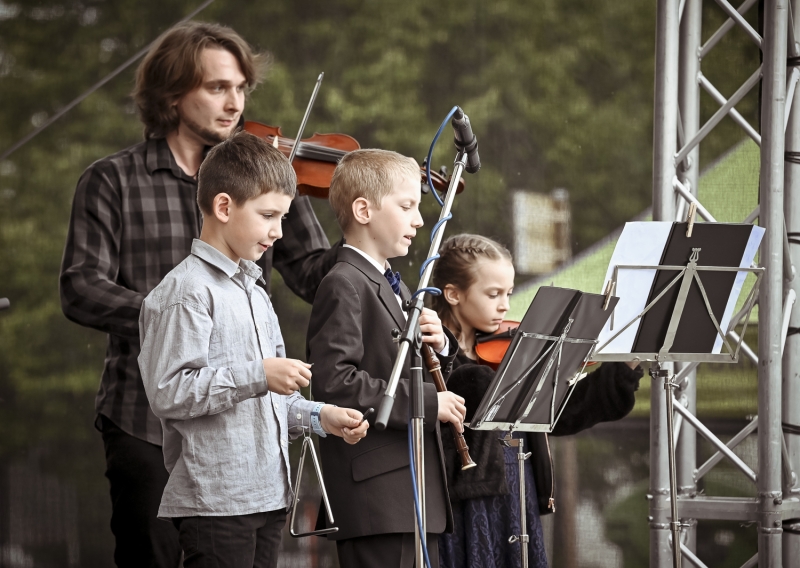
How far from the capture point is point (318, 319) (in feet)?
6.27

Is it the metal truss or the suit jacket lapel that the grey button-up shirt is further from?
the metal truss

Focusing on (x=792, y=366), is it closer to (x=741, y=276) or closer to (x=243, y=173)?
(x=741, y=276)

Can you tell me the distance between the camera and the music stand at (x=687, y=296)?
214cm

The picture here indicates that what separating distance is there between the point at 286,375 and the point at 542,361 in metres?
0.64

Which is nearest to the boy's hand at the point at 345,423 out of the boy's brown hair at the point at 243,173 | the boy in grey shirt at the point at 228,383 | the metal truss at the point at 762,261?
the boy in grey shirt at the point at 228,383

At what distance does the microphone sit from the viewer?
1.77m

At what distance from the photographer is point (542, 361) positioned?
1977mm

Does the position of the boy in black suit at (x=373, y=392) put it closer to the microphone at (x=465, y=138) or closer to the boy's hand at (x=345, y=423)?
the boy's hand at (x=345, y=423)

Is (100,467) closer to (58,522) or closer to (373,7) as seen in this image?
(58,522)

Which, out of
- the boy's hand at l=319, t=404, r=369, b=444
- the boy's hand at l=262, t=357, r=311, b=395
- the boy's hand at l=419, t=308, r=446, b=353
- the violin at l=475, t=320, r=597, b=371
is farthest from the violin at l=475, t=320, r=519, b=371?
the boy's hand at l=262, t=357, r=311, b=395

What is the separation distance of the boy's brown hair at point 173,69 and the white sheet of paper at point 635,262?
122 centimetres

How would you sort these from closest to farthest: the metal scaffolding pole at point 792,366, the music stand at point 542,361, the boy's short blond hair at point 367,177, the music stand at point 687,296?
the music stand at point 542,361
the boy's short blond hair at point 367,177
the music stand at point 687,296
the metal scaffolding pole at point 792,366

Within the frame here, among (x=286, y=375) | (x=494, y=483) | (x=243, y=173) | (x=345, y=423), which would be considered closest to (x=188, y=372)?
(x=286, y=375)

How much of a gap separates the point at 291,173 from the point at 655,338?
972mm
